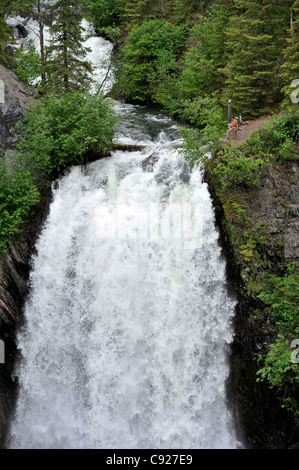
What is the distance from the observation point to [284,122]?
40.0 ft

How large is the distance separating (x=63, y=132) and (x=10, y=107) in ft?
6.74

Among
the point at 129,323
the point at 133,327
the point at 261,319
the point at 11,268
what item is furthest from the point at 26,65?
the point at 261,319

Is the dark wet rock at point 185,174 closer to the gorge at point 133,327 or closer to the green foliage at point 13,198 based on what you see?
the gorge at point 133,327

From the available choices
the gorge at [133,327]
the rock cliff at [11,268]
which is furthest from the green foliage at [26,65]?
the gorge at [133,327]

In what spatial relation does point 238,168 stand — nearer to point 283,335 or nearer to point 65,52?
point 283,335

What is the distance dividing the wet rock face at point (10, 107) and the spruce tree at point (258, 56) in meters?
8.45

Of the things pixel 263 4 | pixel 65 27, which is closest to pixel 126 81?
pixel 65 27

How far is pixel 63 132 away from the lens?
12938 millimetres

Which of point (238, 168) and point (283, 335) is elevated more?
point (238, 168)

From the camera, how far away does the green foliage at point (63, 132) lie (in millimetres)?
12062

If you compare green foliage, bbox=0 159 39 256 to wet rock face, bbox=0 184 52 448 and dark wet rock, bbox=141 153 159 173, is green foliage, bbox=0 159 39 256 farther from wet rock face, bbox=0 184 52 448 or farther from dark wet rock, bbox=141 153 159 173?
dark wet rock, bbox=141 153 159 173
